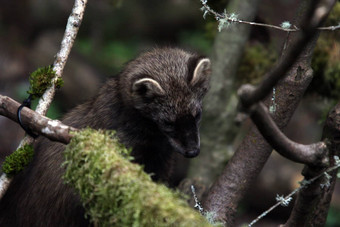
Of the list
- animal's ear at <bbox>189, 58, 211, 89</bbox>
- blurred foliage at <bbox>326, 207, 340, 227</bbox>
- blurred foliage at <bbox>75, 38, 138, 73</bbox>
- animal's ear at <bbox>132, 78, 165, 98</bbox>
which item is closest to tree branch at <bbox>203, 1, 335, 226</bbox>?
animal's ear at <bbox>189, 58, 211, 89</bbox>

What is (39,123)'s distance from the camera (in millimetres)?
4160

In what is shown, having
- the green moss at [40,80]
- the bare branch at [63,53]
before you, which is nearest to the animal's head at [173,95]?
the bare branch at [63,53]

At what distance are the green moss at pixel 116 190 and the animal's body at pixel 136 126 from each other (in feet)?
4.48

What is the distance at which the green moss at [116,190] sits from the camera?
2.97 metres

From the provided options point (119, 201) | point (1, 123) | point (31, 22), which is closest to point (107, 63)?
point (31, 22)

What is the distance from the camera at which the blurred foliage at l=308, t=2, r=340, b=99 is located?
6953mm

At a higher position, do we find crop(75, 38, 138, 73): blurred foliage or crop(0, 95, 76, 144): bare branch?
crop(75, 38, 138, 73): blurred foliage

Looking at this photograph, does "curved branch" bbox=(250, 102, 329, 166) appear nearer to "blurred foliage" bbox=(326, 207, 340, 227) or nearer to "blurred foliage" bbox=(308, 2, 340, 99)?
"blurred foliage" bbox=(308, 2, 340, 99)

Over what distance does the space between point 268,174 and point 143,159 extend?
5638 millimetres

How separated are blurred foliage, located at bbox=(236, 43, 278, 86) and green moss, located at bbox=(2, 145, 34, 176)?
382 centimetres

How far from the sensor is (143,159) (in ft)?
17.2

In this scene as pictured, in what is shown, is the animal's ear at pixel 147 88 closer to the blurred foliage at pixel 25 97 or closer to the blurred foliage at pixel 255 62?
the blurred foliage at pixel 255 62

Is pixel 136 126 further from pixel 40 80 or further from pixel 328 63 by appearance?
pixel 328 63

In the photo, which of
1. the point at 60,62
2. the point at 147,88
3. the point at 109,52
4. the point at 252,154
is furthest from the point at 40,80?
the point at 109,52
